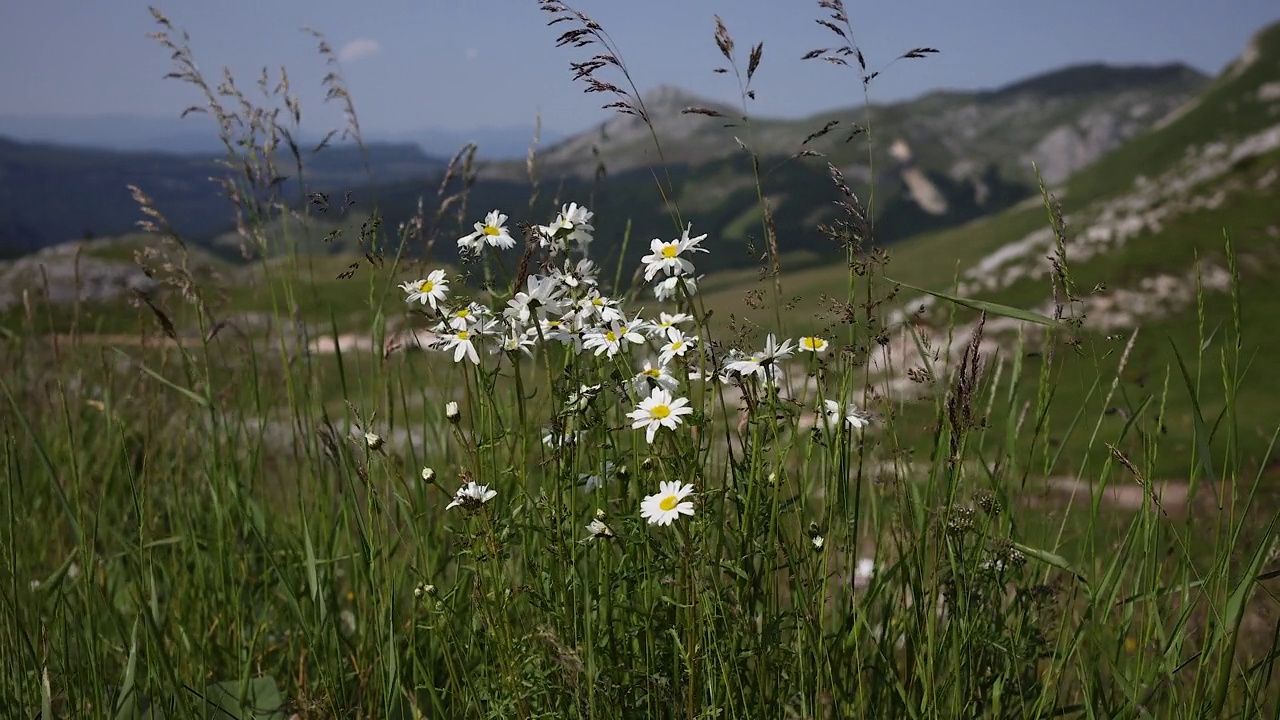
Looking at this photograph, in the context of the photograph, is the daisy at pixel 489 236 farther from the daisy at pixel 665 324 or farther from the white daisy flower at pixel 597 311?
the daisy at pixel 665 324

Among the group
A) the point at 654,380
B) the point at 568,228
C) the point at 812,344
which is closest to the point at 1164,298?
the point at 812,344

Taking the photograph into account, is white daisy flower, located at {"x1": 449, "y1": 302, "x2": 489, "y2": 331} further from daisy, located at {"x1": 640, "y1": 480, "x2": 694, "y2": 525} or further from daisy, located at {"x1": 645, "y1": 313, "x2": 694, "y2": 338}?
daisy, located at {"x1": 640, "y1": 480, "x2": 694, "y2": 525}

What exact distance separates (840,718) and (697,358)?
972mm

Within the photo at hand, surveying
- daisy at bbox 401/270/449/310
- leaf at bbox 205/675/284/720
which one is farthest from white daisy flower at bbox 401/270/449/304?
leaf at bbox 205/675/284/720

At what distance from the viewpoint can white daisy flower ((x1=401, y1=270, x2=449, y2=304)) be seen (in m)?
2.22

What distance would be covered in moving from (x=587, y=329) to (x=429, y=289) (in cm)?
42

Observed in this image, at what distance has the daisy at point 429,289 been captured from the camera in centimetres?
222

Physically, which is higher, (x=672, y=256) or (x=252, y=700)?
(x=672, y=256)

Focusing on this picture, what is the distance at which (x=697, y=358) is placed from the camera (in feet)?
7.60

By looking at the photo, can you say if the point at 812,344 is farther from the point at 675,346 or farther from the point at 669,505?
the point at 669,505

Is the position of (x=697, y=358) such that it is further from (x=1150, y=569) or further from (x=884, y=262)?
(x=1150, y=569)

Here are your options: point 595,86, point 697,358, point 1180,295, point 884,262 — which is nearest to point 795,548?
point 697,358

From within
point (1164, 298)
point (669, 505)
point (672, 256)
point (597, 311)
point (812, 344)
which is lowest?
point (1164, 298)

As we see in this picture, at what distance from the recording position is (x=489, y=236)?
2254 mm
